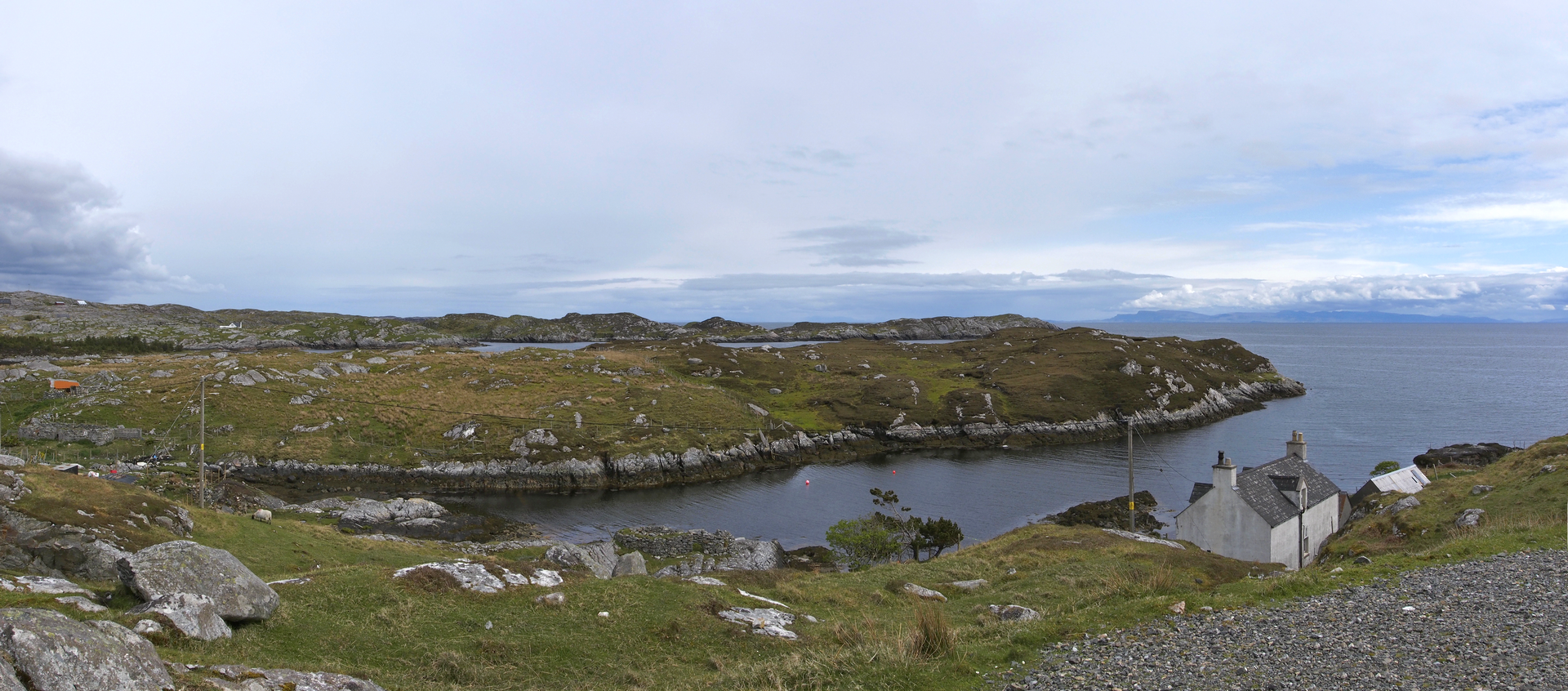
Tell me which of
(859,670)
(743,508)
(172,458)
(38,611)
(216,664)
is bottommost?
(743,508)

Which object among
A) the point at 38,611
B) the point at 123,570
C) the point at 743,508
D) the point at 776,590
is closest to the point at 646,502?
the point at 743,508

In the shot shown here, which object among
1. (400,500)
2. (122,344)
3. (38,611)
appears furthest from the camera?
(122,344)

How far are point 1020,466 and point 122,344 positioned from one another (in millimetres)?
207788

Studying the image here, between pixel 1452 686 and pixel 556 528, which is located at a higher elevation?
pixel 1452 686

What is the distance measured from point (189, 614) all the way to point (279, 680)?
4500mm

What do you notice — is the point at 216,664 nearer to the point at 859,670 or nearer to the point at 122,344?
the point at 859,670

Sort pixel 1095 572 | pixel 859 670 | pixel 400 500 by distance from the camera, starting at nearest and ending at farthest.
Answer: pixel 859 670 → pixel 1095 572 → pixel 400 500

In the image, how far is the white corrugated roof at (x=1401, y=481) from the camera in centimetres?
4922

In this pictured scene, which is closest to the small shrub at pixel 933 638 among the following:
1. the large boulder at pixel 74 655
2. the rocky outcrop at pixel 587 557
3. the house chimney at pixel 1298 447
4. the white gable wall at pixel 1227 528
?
the large boulder at pixel 74 655

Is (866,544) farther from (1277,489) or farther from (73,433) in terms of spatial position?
(73,433)

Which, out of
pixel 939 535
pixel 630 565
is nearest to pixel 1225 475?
pixel 939 535

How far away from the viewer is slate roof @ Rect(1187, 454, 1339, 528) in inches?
1517

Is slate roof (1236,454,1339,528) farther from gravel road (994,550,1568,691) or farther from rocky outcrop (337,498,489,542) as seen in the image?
rocky outcrop (337,498,489,542)

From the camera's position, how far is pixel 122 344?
170250 millimetres
